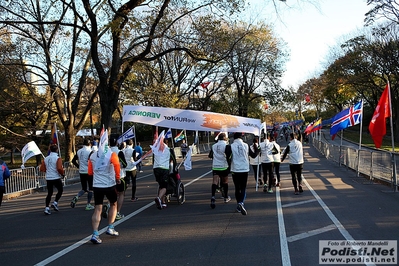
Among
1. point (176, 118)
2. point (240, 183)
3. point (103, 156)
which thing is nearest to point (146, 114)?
point (176, 118)

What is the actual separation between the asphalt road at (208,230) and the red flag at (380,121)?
1629 millimetres

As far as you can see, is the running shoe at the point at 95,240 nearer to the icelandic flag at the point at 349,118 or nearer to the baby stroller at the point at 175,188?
the baby stroller at the point at 175,188

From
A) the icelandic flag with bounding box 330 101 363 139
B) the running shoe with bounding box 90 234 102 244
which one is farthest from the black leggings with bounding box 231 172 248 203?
the icelandic flag with bounding box 330 101 363 139

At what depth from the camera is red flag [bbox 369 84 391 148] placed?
1213 cm

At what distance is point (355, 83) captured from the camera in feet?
150

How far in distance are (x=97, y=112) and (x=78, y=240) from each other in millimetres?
57496

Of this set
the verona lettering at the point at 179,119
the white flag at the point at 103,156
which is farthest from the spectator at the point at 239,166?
the white flag at the point at 103,156

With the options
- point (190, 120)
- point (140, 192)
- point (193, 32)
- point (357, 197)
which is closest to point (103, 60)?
point (193, 32)

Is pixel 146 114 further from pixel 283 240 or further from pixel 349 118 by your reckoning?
pixel 349 118

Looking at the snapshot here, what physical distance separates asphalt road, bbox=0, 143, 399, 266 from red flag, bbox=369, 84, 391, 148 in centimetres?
163

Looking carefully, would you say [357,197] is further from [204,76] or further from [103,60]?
[204,76]

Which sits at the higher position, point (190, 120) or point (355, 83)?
Result: point (355, 83)

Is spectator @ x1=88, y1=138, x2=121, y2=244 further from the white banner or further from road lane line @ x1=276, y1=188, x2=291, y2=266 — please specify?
the white banner

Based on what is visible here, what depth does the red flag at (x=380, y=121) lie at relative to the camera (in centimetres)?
1213
